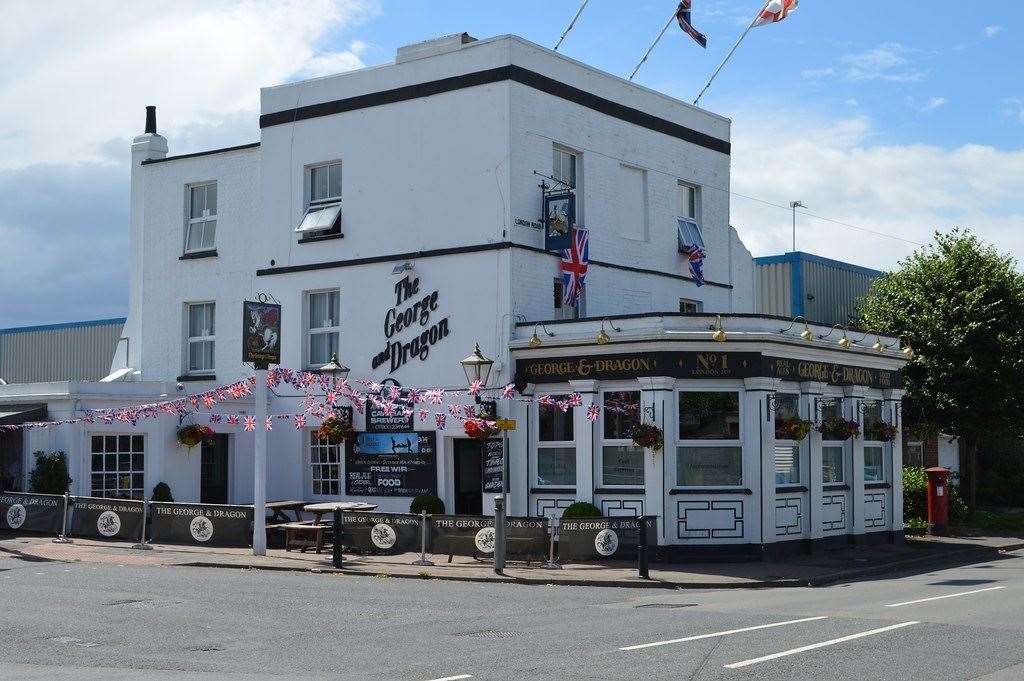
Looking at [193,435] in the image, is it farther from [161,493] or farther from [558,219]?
[558,219]

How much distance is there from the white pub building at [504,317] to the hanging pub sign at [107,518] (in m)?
1.32

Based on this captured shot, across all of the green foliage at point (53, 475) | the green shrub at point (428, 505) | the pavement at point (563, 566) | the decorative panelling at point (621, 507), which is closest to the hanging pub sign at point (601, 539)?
the pavement at point (563, 566)

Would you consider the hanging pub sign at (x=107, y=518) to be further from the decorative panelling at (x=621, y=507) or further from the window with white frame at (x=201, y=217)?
the decorative panelling at (x=621, y=507)

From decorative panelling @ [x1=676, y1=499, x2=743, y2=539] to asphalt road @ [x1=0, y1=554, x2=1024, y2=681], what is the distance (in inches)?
136

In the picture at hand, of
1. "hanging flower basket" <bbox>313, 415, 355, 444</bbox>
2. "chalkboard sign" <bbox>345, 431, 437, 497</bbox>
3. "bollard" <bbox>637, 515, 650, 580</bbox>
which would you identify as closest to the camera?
"bollard" <bbox>637, 515, 650, 580</bbox>

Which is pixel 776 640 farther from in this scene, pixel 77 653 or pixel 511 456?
pixel 511 456

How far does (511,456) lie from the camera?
81.4 feet

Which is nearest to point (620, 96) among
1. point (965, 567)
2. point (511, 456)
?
point (511, 456)

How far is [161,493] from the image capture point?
1091 inches

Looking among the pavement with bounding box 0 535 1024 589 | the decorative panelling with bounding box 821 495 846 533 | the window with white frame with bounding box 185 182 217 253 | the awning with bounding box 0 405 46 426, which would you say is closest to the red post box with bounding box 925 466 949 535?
the pavement with bounding box 0 535 1024 589

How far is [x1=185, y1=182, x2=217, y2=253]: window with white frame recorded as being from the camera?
3063cm

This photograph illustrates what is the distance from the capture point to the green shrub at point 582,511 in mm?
23297

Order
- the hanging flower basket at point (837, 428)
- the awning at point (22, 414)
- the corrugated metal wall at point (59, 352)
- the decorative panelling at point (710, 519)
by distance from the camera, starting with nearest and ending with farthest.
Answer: the decorative panelling at point (710, 519) → the hanging flower basket at point (837, 428) → the awning at point (22, 414) → the corrugated metal wall at point (59, 352)

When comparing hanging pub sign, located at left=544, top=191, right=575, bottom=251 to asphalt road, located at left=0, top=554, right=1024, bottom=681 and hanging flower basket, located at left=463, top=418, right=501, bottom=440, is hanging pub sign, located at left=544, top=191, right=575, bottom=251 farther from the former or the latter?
asphalt road, located at left=0, top=554, right=1024, bottom=681
